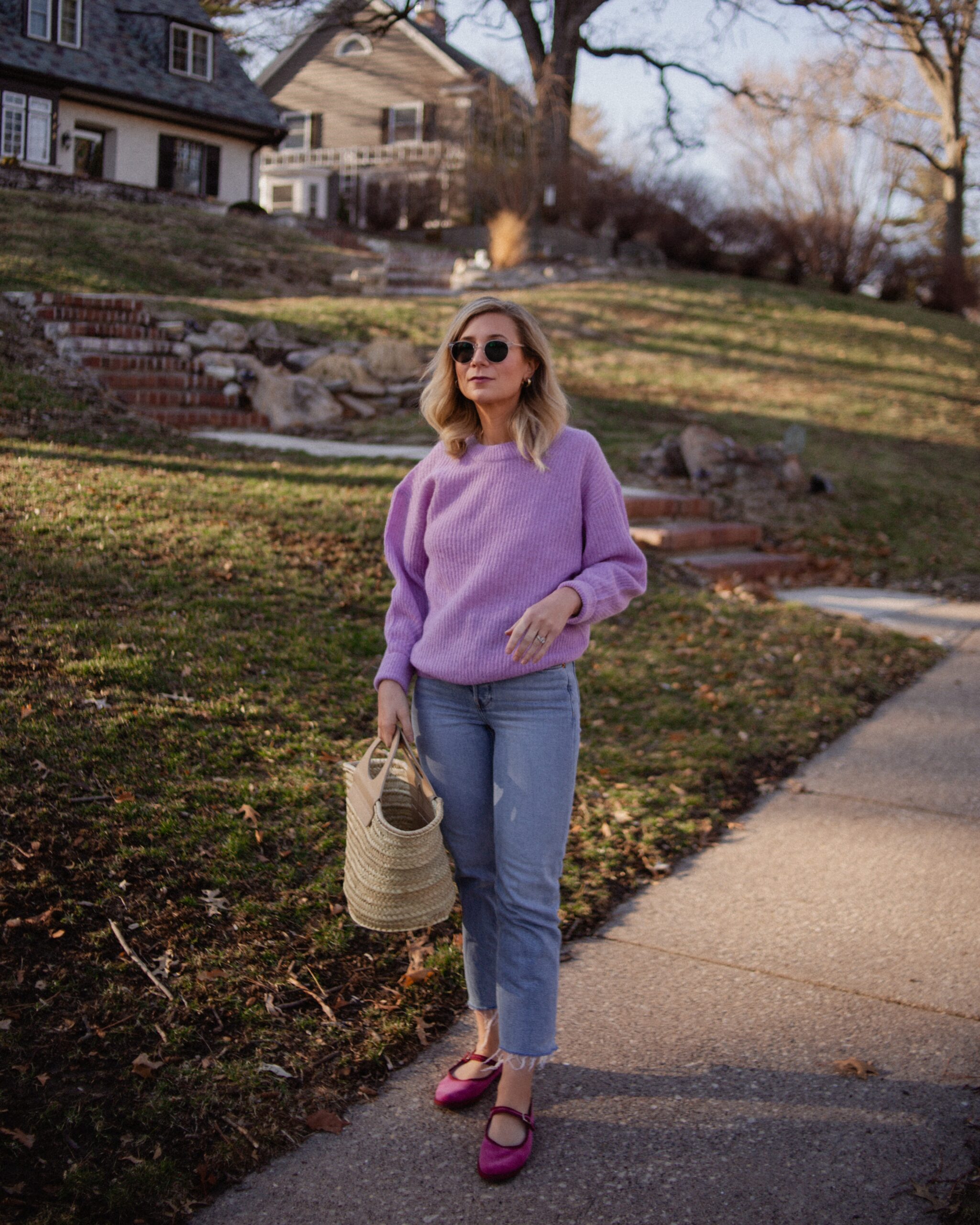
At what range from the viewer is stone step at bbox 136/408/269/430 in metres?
9.99

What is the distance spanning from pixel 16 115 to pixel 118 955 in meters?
25.5

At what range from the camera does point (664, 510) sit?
8891 millimetres

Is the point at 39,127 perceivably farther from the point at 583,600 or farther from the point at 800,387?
the point at 583,600

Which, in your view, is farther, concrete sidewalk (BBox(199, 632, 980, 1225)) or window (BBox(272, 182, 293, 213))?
window (BBox(272, 182, 293, 213))

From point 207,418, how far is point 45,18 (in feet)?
65.0

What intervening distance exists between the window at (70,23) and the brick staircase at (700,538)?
74.7 feet

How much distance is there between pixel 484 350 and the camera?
7.98 feet

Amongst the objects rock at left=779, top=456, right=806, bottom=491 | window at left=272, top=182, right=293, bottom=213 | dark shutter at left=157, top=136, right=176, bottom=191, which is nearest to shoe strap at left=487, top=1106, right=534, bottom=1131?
rock at left=779, top=456, right=806, bottom=491

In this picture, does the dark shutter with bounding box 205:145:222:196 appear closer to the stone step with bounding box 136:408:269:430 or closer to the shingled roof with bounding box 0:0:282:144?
the shingled roof with bounding box 0:0:282:144

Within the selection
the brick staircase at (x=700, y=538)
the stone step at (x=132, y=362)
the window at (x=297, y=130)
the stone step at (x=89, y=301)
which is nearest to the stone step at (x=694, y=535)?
the brick staircase at (x=700, y=538)

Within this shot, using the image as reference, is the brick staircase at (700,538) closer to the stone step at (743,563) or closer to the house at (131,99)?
the stone step at (743,563)

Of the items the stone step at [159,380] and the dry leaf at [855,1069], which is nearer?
the dry leaf at [855,1069]

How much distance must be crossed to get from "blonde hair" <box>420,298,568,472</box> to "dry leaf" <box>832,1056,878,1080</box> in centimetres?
169

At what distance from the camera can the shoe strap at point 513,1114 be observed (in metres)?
2.39
